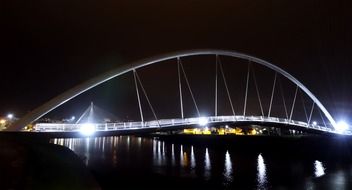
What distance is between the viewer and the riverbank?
466 inches

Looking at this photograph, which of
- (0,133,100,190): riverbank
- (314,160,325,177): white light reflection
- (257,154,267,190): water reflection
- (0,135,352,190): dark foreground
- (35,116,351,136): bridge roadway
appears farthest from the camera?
(314,160,325,177): white light reflection

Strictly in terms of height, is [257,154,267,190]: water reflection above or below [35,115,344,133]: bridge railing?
below

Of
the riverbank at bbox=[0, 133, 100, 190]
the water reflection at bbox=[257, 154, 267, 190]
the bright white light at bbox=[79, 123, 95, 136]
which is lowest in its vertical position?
the water reflection at bbox=[257, 154, 267, 190]

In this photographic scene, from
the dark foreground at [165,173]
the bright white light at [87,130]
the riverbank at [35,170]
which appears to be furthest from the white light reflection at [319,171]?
the riverbank at [35,170]

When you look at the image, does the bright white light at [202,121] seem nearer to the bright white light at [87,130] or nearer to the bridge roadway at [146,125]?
the bridge roadway at [146,125]

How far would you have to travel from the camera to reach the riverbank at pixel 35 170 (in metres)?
11.8

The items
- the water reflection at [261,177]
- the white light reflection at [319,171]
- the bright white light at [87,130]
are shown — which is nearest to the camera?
the water reflection at [261,177]

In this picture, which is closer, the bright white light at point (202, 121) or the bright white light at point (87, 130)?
the bright white light at point (87, 130)

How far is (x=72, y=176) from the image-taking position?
45.7ft

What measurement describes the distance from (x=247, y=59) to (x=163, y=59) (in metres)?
16.9

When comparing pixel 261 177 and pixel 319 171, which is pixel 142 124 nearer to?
pixel 261 177

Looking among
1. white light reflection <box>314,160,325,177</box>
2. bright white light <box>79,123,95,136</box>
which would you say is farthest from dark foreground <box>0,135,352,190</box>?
bright white light <box>79,123,95,136</box>

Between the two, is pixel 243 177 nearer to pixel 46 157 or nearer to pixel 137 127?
pixel 137 127

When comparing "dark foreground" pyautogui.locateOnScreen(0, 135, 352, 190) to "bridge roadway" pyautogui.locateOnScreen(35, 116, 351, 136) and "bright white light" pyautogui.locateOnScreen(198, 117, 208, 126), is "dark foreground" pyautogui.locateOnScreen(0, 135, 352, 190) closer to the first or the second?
"bridge roadway" pyautogui.locateOnScreen(35, 116, 351, 136)
